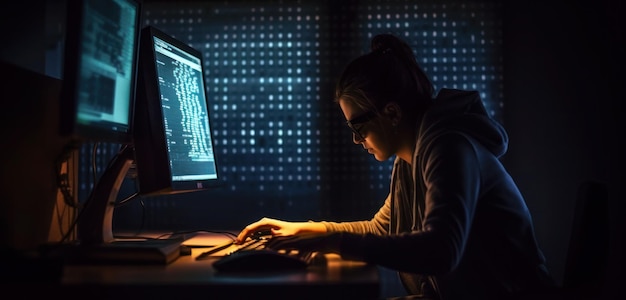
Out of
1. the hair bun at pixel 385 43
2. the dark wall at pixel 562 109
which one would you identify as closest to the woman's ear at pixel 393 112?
the hair bun at pixel 385 43

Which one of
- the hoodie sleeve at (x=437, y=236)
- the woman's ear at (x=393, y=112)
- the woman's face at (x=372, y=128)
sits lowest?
the hoodie sleeve at (x=437, y=236)

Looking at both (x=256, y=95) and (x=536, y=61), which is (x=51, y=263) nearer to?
(x=256, y=95)

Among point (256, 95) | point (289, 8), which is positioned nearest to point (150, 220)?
point (256, 95)

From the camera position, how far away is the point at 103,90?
1259 millimetres

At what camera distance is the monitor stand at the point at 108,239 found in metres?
1.26

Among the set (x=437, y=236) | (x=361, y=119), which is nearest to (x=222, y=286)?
(x=437, y=236)

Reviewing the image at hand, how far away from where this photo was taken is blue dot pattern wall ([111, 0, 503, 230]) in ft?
9.34

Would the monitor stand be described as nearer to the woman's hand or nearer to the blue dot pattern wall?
the woman's hand

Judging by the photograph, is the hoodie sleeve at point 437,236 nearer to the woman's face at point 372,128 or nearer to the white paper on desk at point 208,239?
the woman's face at point 372,128

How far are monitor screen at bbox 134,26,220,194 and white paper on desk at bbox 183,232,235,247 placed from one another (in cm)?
16

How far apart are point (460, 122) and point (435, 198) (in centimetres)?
30

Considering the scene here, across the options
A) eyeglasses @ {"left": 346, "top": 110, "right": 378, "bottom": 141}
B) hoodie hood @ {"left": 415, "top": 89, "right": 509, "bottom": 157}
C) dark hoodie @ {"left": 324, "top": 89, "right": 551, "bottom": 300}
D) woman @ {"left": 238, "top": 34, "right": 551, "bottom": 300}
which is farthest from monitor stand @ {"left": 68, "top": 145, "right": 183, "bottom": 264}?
hoodie hood @ {"left": 415, "top": 89, "right": 509, "bottom": 157}

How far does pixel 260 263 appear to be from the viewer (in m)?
1.16

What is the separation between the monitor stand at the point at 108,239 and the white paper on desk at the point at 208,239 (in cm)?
19
